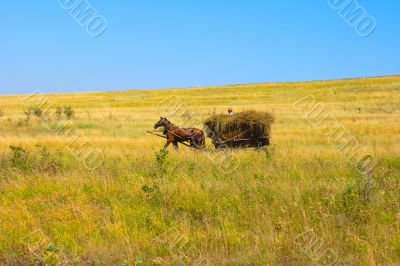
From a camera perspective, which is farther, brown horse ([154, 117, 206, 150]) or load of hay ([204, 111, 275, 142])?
brown horse ([154, 117, 206, 150])

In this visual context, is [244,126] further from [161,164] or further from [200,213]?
[200,213]

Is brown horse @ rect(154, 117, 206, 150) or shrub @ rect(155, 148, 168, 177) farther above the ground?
brown horse @ rect(154, 117, 206, 150)

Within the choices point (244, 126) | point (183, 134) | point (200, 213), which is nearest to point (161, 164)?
point (200, 213)

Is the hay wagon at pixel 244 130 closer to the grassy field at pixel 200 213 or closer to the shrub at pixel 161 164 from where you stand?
the grassy field at pixel 200 213

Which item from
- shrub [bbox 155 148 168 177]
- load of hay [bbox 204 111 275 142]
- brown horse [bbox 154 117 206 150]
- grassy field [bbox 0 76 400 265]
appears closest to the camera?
grassy field [bbox 0 76 400 265]

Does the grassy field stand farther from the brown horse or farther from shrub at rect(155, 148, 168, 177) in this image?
the brown horse

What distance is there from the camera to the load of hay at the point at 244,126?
1501cm

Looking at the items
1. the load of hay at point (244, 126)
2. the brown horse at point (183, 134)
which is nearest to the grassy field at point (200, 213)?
the load of hay at point (244, 126)

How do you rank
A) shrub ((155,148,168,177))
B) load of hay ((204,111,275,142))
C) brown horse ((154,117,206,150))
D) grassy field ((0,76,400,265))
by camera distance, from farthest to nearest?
1. brown horse ((154,117,206,150))
2. load of hay ((204,111,275,142))
3. shrub ((155,148,168,177))
4. grassy field ((0,76,400,265))

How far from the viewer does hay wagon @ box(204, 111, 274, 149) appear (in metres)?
15.0

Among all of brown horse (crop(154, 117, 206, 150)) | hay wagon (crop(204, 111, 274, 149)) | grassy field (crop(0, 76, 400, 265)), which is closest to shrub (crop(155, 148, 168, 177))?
grassy field (crop(0, 76, 400, 265))

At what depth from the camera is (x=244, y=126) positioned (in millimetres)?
15211

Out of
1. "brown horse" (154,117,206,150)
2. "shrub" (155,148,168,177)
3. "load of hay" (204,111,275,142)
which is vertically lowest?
"shrub" (155,148,168,177)

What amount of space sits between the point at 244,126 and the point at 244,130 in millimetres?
135
